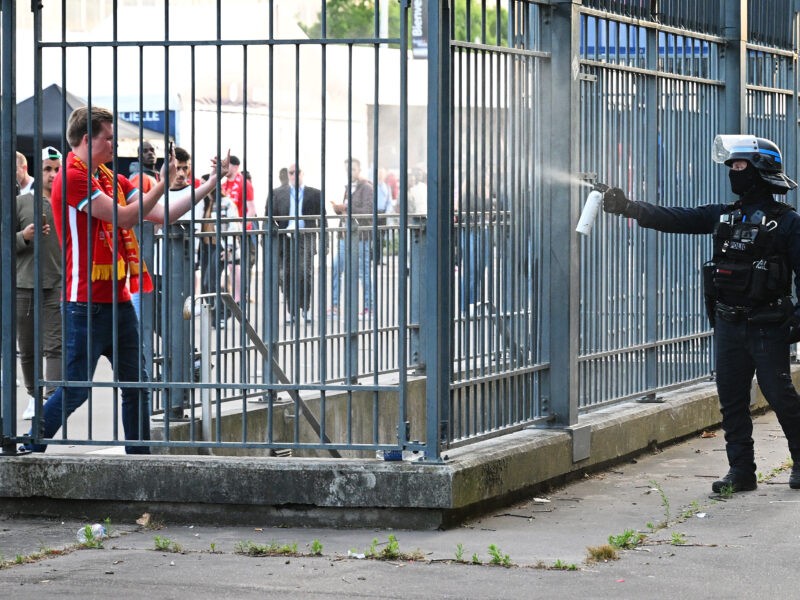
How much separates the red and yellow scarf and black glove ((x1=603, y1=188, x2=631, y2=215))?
241 cm

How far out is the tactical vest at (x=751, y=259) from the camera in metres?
7.95

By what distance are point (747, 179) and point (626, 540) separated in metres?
2.35

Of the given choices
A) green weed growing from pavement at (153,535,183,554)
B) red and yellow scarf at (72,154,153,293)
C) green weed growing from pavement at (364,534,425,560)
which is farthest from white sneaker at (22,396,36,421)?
green weed growing from pavement at (364,534,425,560)

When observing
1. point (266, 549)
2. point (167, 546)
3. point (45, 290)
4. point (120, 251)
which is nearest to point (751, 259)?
point (266, 549)

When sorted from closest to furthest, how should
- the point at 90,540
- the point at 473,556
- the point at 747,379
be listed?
the point at 473,556
the point at 90,540
the point at 747,379

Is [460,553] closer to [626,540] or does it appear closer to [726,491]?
[626,540]

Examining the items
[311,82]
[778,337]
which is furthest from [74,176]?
[311,82]

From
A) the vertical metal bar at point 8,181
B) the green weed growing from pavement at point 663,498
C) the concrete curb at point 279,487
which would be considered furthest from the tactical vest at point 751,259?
the vertical metal bar at point 8,181

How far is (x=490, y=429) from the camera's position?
25.7 ft

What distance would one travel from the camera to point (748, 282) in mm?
7988

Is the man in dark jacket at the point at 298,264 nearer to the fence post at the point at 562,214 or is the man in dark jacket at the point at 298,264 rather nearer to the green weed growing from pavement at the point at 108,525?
the fence post at the point at 562,214

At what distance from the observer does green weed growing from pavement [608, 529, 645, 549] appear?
6.64 m

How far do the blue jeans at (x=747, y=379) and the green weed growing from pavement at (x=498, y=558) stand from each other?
7.43 feet

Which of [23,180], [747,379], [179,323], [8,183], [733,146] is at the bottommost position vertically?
[747,379]
